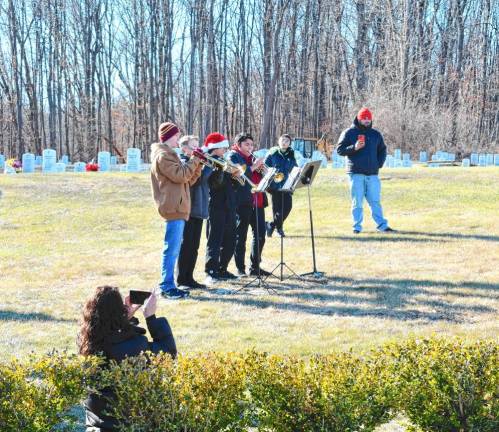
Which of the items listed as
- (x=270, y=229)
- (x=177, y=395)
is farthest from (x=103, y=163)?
(x=177, y=395)

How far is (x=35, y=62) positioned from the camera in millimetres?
46719

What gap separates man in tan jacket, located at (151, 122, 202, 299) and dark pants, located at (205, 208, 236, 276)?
787 mm

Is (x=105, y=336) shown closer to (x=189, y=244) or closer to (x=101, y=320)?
(x=101, y=320)

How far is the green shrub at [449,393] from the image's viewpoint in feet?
10.8

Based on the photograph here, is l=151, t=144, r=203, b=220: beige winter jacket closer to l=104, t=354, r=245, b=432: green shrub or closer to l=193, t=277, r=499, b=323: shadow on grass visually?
l=193, t=277, r=499, b=323: shadow on grass

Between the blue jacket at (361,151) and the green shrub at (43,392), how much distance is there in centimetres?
845

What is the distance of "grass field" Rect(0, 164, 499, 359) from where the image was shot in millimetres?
6184

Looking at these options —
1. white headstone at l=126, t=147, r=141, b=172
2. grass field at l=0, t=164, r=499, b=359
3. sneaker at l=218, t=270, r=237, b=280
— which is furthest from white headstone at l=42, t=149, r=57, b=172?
sneaker at l=218, t=270, r=237, b=280

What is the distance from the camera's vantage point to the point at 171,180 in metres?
7.23

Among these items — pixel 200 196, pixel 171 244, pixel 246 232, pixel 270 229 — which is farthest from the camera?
pixel 270 229

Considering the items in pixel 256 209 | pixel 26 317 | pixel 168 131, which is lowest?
pixel 26 317

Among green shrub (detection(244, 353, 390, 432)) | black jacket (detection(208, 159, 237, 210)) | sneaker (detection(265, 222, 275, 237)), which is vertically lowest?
sneaker (detection(265, 222, 275, 237))

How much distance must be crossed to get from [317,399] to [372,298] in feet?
14.0

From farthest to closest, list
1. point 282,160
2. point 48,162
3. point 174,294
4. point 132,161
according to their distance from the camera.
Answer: point 48,162, point 132,161, point 282,160, point 174,294
